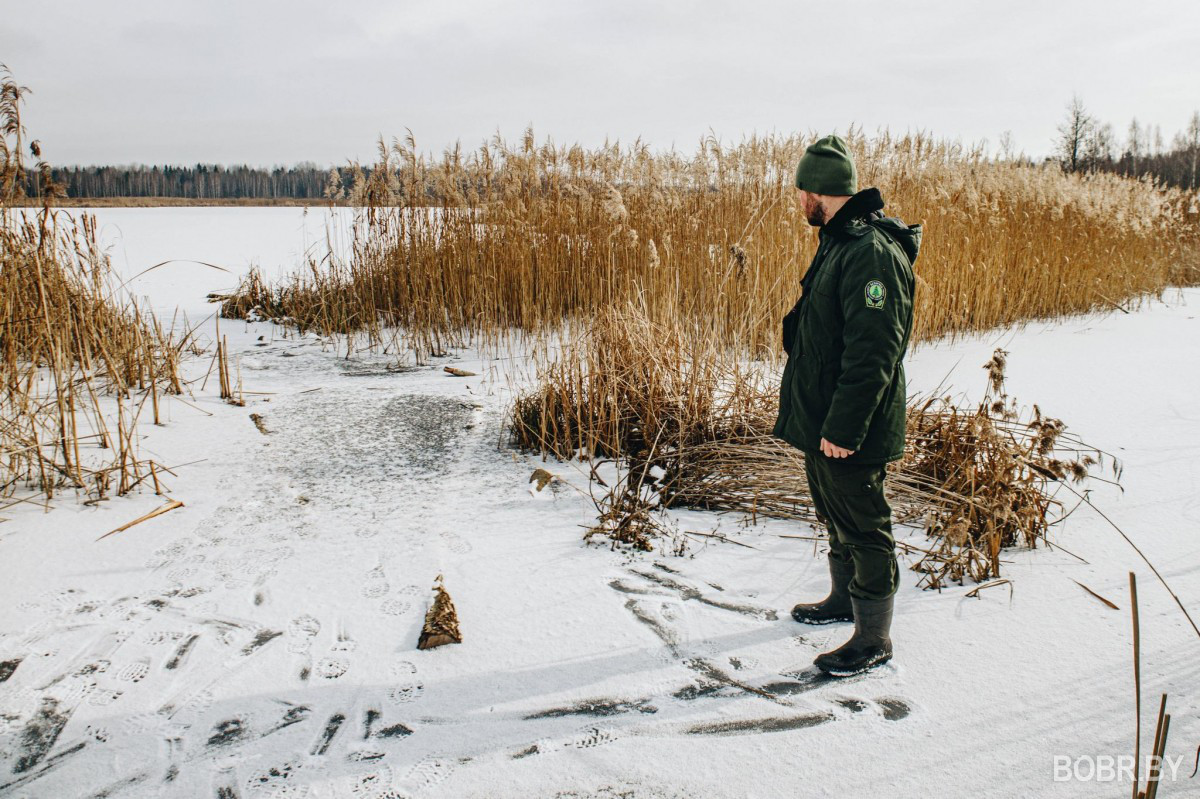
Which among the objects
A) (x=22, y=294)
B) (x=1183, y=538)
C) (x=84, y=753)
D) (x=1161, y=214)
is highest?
(x=1161, y=214)

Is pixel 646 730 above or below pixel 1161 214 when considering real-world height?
below

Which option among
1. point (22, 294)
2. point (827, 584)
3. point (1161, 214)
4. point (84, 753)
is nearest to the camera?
point (84, 753)

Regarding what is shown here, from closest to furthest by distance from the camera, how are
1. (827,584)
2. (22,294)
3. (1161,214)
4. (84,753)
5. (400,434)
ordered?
(84,753) < (827,584) < (22,294) < (400,434) < (1161,214)

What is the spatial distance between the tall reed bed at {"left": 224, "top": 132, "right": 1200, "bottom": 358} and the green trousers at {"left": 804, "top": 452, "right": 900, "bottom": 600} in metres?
3.81

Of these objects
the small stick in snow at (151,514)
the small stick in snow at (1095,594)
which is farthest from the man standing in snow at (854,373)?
the small stick in snow at (151,514)

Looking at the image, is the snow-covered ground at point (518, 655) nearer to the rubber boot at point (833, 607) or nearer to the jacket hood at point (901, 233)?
the rubber boot at point (833, 607)

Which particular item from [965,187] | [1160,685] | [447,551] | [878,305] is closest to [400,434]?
[447,551]

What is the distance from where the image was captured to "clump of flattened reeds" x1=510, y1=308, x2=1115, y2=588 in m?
2.73

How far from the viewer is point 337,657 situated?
6.98 ft

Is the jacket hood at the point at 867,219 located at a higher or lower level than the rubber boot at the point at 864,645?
higher

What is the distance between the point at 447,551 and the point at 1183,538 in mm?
2742

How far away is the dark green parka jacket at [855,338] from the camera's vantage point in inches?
72.8

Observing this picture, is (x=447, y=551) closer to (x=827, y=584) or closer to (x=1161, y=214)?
(x=827, y=584)

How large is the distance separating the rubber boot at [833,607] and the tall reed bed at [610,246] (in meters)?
3.64
